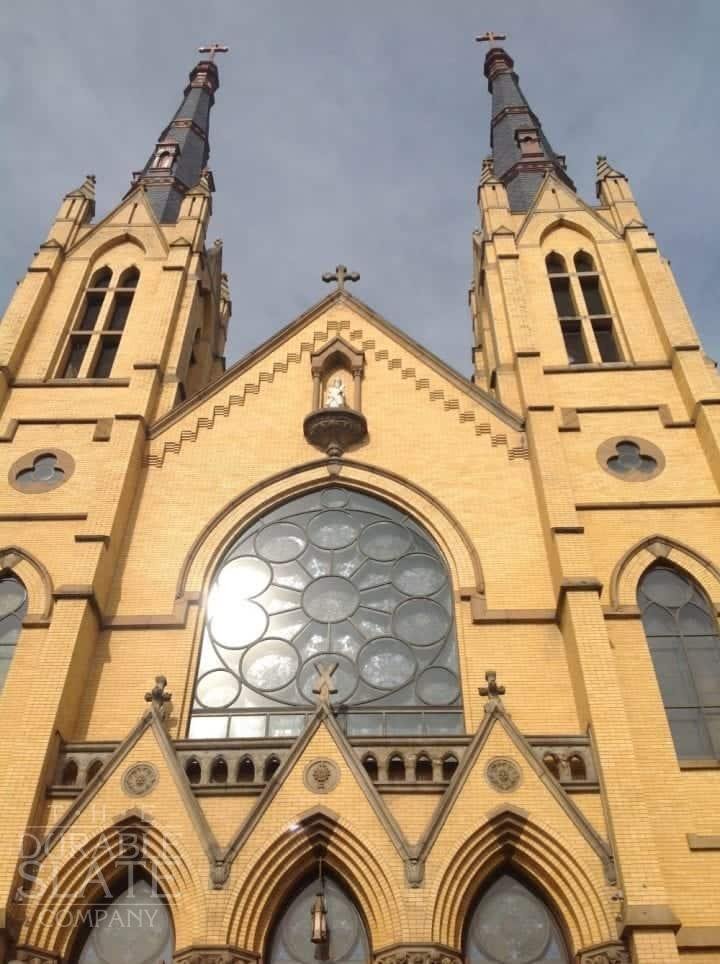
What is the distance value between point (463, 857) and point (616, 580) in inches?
196

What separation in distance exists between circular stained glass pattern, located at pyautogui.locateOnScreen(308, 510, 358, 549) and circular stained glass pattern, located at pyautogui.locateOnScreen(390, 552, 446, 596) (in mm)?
963

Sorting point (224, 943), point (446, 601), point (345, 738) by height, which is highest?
point (446, 601)

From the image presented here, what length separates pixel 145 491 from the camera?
15.7m

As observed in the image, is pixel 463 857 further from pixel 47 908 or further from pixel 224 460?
pixel 224 460

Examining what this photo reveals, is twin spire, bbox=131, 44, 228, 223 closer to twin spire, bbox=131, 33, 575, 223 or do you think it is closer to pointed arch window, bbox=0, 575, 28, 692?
twin spire, bbox=131, 33, 575, 223

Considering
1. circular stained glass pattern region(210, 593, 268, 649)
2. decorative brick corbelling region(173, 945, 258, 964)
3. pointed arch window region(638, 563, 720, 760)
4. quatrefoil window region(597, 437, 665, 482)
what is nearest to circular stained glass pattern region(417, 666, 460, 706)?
circular stained glass pattern region(210, 593, 268, 649)

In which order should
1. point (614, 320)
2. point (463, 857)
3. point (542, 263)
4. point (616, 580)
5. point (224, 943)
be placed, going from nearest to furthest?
point (224, 943) < point (463, 857) < point (616, 580) < point (614, 320) < point (542, 263)

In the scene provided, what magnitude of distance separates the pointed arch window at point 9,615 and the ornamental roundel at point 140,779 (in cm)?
296

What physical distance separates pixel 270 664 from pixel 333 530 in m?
2.65

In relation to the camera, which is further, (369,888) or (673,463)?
(673,463)

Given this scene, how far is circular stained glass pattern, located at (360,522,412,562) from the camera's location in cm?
1477

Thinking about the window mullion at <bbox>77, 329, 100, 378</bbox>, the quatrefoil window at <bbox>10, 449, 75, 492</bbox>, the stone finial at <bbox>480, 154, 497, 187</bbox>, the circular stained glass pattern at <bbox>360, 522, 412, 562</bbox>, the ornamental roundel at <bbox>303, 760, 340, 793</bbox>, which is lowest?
the ornamental roundel at <bbox>303, 760, 340, 793</bbox>

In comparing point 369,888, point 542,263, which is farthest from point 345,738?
point 542,263

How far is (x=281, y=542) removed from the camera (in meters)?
15.0
